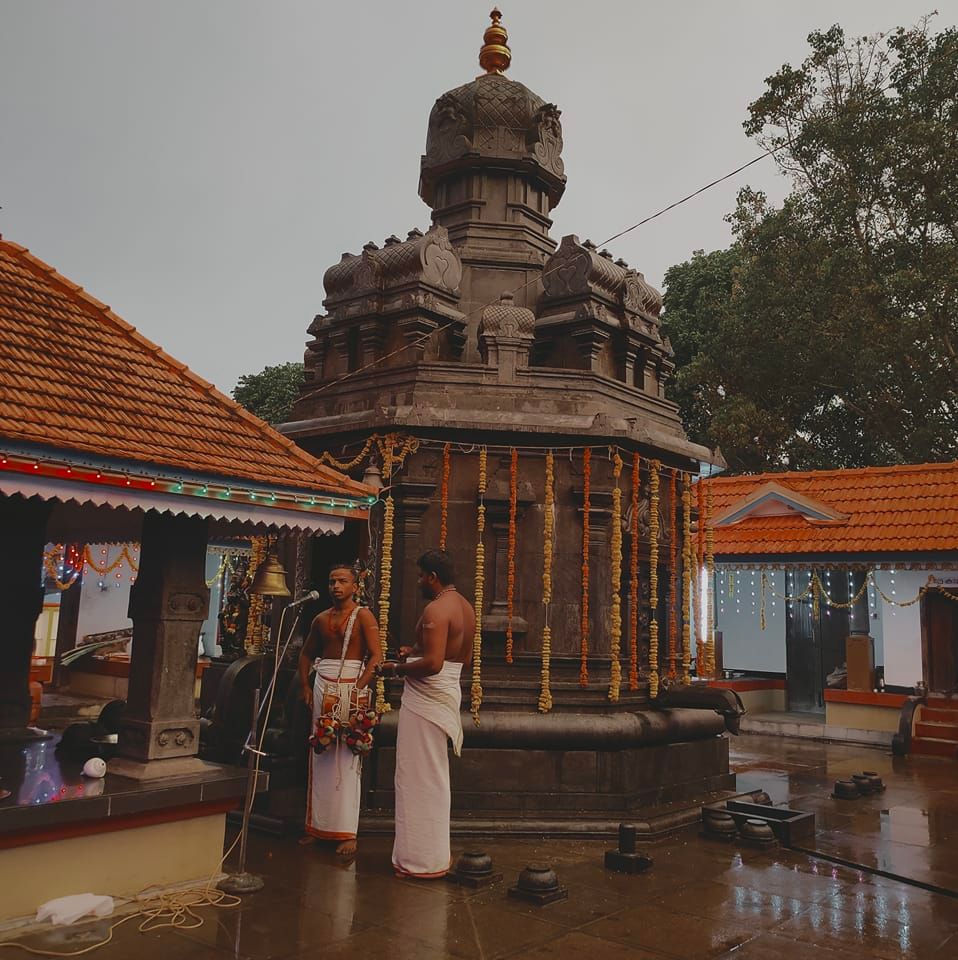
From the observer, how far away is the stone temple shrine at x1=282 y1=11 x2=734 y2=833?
8.03 m

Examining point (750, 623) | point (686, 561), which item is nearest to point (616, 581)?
point (686, 561)

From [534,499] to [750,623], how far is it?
11.6 meters

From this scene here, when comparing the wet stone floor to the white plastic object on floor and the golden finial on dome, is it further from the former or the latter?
the golden finial on dome

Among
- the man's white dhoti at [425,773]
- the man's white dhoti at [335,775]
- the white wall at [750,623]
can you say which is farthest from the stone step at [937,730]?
the man's white dhoti at [335,775]

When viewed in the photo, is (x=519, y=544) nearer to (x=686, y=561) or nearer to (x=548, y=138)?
(x=686, y=561)

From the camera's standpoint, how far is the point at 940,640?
577 inches

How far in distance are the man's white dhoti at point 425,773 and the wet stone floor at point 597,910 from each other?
0.20 metres

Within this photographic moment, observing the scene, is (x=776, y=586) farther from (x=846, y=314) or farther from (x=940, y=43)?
(x=940, y=43)

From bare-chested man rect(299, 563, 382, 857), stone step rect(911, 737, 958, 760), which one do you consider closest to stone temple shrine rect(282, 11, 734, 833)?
bare-chested man rect(299, 563, 382, 857)

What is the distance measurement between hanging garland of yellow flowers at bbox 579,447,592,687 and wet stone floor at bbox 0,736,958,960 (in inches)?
64.5

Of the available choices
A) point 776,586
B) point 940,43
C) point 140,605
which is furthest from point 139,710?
point 940,43

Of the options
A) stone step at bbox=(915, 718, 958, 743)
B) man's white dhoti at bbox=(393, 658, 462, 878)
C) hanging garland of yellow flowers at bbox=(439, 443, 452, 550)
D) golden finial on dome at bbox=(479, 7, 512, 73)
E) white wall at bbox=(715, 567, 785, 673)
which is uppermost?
golden finial on dome at bbox=(479, 7, 512, 73)

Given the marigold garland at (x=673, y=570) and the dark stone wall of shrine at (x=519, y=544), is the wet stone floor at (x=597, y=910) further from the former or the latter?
the marigold garland at (x=673, y=570)

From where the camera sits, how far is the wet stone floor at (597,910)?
5004 millimetres
